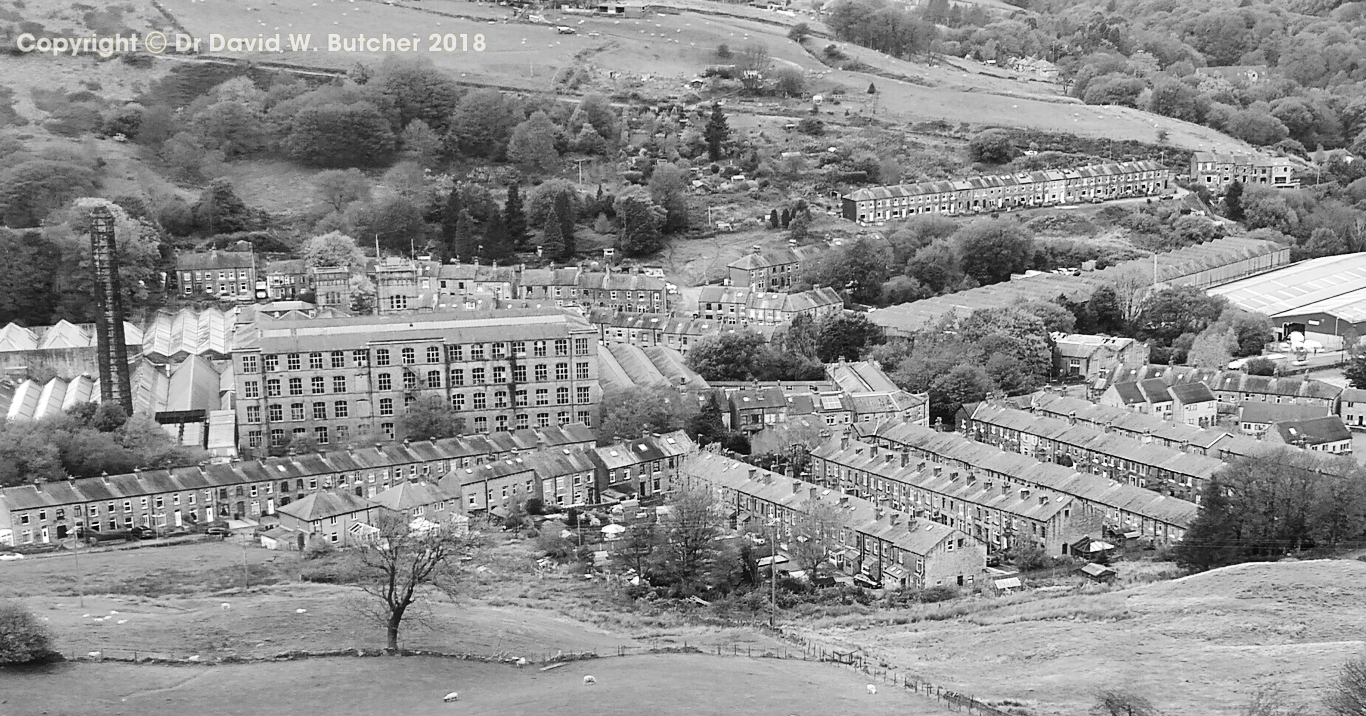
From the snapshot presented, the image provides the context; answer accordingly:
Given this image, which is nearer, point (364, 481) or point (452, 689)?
point (452, 689)

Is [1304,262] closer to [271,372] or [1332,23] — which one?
[271,372]

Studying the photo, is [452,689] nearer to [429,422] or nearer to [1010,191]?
[429,422]

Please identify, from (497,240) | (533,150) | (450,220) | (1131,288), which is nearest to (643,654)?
(1131,288)

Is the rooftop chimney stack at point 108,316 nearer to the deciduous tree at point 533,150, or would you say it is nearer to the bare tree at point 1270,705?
the deciduous tree at point 533,150

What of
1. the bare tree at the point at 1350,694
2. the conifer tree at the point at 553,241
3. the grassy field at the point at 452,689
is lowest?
the grassy field at the point at 452,689

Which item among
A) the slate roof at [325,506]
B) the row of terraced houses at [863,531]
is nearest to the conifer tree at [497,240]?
the row of terraced houses at [863,531]

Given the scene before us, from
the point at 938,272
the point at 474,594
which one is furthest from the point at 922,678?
the point at 938,272
